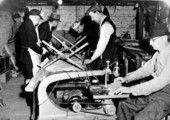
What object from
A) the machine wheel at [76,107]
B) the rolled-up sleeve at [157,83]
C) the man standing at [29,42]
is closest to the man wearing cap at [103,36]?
the machine wheel at [76,107]

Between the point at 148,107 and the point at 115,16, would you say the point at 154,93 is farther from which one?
the point at 115,16

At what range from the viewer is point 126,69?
5.57m

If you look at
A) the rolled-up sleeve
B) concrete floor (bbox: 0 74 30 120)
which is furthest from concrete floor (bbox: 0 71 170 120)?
the rolled-up sleeve

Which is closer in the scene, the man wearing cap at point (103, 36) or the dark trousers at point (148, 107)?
the dark trousers at point (148, 107)

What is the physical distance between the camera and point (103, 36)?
3.81 metres

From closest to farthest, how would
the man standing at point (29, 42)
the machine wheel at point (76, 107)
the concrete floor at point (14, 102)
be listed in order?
1. the machine wheel at point (76, 107)
2. the man standing at point (29, 42)
3. the concrete floor at point (14, 102)

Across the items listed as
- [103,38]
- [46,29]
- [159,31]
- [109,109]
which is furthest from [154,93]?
[46,29]

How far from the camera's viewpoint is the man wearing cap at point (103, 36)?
149 inches

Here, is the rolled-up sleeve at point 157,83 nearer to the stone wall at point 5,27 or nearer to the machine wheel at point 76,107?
the machine wheel at point 76,107

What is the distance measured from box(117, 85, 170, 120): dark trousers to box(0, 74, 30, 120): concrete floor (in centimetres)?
241

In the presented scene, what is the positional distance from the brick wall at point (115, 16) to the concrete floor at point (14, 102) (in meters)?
3.47

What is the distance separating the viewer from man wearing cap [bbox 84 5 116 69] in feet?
12.4

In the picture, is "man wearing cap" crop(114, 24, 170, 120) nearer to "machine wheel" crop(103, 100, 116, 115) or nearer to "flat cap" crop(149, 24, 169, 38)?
"machine wheel" crop(103, 100, 116, 115)

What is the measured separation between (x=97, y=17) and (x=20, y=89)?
354 cm
